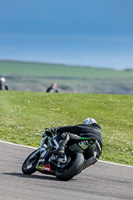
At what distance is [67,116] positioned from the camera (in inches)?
929

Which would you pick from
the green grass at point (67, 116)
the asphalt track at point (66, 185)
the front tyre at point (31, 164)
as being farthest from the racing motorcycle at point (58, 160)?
the green grass at point (67, 116)

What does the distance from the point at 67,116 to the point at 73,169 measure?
15033mm

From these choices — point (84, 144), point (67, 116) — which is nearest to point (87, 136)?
point (84, 144)

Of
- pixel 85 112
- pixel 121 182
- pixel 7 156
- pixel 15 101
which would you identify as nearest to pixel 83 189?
pixel 121 182

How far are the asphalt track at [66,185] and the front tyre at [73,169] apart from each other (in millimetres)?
136

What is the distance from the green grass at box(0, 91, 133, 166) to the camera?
16688mm

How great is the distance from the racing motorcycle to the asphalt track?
0.21 m

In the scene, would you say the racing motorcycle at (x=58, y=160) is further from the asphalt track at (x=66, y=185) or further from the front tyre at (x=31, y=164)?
the asphalt track at (x=66, y=185)

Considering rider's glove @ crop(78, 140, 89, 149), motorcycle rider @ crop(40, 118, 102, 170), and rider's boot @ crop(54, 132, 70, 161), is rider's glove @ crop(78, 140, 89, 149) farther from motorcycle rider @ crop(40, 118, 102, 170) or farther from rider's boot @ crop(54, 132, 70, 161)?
rider's boot @ crop(54, 132, 70, 161)

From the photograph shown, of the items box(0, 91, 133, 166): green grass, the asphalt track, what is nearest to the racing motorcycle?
the asphalt track

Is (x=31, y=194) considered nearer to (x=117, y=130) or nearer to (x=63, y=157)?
(x=63, y=157)

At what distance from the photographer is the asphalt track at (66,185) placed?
7785 mm

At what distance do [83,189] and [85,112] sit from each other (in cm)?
1671

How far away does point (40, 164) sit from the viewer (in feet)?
30.1
